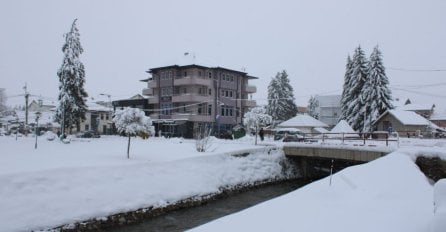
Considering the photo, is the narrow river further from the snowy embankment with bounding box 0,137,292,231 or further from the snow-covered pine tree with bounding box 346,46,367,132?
the snow-covered pine tree with bounding box 346,46,367,132

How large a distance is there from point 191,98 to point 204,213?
1704 inches

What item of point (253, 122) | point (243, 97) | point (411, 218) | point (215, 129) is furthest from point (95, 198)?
point (243, 97)

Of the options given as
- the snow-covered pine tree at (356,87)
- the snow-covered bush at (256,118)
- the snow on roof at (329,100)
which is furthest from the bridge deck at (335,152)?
the snow on roof at (329,100)

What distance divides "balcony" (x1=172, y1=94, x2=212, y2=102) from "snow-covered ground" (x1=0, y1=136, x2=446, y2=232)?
3329 cm

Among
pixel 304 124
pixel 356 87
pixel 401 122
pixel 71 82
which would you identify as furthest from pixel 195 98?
pixel 401 122

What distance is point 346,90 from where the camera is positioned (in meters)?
61.4

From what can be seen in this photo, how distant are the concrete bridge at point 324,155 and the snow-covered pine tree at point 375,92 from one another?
735 inches

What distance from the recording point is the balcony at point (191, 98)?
6188 centimetres

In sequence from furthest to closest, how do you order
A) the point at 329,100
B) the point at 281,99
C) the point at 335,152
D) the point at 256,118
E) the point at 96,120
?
the point at 329,100, the point at 96,120, the point at 281,99, the point at 256,118, the point at 335,152

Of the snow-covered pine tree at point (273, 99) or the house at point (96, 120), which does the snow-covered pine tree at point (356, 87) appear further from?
the house at point (96, 120)

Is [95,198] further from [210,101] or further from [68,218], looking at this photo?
[210,101]

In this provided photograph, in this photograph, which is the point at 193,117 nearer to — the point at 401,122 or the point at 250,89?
the point at 250,89

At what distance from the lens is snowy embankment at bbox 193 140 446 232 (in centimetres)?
724

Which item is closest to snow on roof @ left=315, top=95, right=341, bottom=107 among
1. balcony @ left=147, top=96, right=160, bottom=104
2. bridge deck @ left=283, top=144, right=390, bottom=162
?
balcony @ left=147, top=96, right=160, bottom=104
